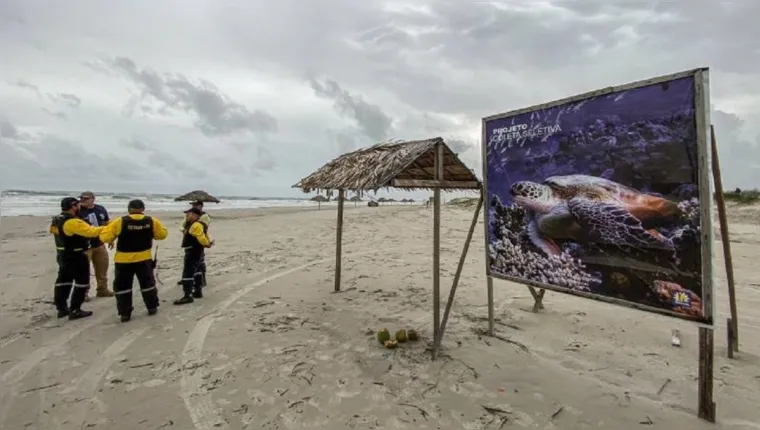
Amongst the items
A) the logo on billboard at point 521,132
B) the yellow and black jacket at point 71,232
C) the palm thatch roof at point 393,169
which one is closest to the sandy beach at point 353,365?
the yellow and black jacket at point 71,232

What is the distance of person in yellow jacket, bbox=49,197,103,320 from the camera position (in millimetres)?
6199

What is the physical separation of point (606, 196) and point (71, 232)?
7.28m

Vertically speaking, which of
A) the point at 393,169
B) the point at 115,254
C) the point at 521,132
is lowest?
the point at 115,254

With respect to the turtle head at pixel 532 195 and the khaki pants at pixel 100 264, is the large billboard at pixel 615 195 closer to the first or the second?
the turtle head at pixel 532 195

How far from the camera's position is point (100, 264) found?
769 centimetres

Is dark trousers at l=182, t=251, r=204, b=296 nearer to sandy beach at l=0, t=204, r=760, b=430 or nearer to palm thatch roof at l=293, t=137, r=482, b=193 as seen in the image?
sandy beach at l=0, t=204, r=760, b=430

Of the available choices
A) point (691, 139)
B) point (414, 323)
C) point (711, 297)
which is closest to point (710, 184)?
point (691, 139)

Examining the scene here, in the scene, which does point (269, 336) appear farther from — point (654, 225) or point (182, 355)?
point (654, 225)

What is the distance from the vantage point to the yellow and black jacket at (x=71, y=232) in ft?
20.2

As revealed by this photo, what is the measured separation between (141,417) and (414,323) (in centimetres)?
373

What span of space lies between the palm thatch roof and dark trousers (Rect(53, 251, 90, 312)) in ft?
13.0

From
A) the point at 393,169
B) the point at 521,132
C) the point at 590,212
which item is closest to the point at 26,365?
the point at 393,169

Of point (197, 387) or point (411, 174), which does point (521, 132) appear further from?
point (197, 387)

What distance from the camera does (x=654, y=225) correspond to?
333 cm
